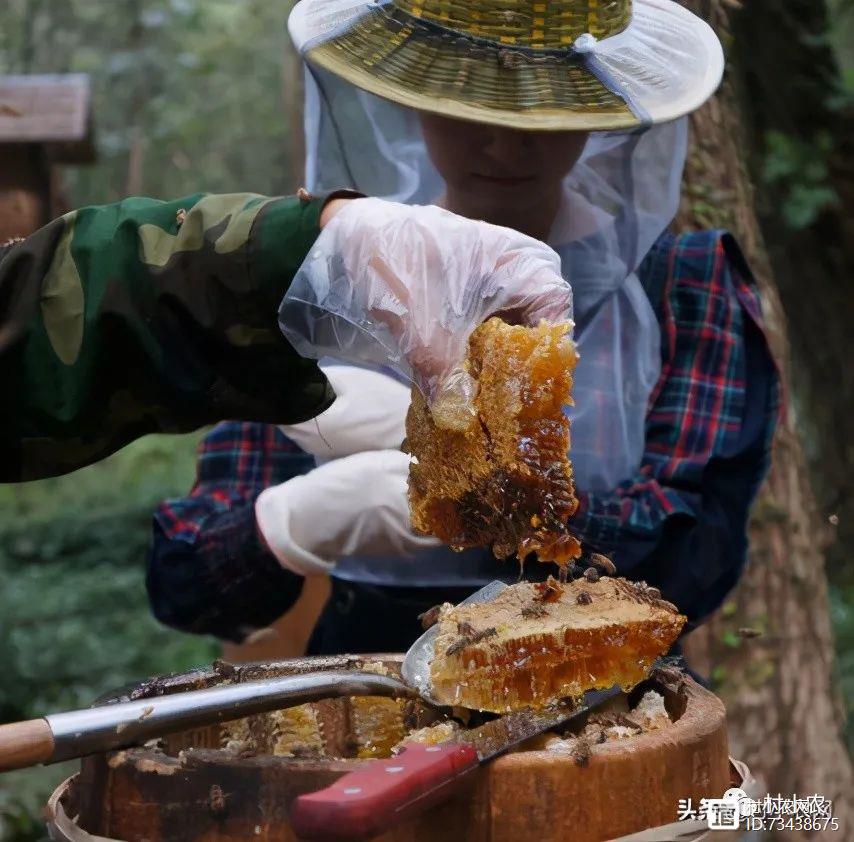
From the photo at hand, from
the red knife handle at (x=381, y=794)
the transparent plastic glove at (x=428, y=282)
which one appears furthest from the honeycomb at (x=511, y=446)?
the red knife handle at (x=381, y=794)

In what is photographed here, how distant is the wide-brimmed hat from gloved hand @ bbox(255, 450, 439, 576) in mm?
675

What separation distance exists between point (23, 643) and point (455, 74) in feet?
15.3

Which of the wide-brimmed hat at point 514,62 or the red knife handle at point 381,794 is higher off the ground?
the wide-brimmed hat at point 514,62

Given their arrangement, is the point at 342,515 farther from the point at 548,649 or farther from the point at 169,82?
the point at 169,82

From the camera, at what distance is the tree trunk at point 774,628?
3.39 metres

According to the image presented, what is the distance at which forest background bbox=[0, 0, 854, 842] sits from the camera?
15.7 ft

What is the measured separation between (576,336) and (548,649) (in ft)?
3.63

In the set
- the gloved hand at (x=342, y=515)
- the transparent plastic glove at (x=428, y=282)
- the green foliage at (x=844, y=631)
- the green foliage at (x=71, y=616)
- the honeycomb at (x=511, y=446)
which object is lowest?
the green foliage at (x=71, y=616)

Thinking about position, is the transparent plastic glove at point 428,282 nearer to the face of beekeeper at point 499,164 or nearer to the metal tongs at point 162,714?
the metal tongs at point 162,714

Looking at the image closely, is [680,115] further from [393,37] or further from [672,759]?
[672,759]

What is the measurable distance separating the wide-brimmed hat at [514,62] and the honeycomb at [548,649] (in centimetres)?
92

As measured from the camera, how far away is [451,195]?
8.02 ft

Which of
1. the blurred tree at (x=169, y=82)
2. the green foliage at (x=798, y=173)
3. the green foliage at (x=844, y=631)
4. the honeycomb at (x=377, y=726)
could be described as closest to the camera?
the honeycomb at (x=377, y=726)


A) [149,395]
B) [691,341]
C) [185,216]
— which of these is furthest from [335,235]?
[691,341]
